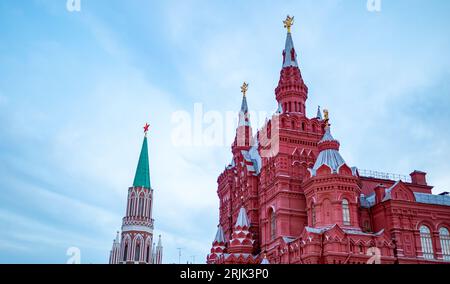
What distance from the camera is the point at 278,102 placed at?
161 feet

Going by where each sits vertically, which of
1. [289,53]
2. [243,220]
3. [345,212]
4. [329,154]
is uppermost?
[289,53]

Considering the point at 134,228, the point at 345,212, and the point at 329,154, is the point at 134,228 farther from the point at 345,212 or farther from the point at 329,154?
the point at 345,212

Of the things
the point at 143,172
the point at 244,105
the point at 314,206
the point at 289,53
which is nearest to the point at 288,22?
the point at 289,53

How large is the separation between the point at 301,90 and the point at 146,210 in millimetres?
41332

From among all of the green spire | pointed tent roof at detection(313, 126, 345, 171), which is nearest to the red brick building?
pointed tent roof at detection(313, 126, 345, 171)

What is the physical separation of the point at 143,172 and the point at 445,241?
54.1 meters

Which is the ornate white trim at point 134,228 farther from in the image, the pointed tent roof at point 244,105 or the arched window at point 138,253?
the pointed tent roof at point 244,105

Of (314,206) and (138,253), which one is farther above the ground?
(138,253)

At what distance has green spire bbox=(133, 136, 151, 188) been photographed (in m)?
79.4

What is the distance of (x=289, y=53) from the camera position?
5078 cm

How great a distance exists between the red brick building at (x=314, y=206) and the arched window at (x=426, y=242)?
0.29 ft

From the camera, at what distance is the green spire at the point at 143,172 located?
79.4 metres
